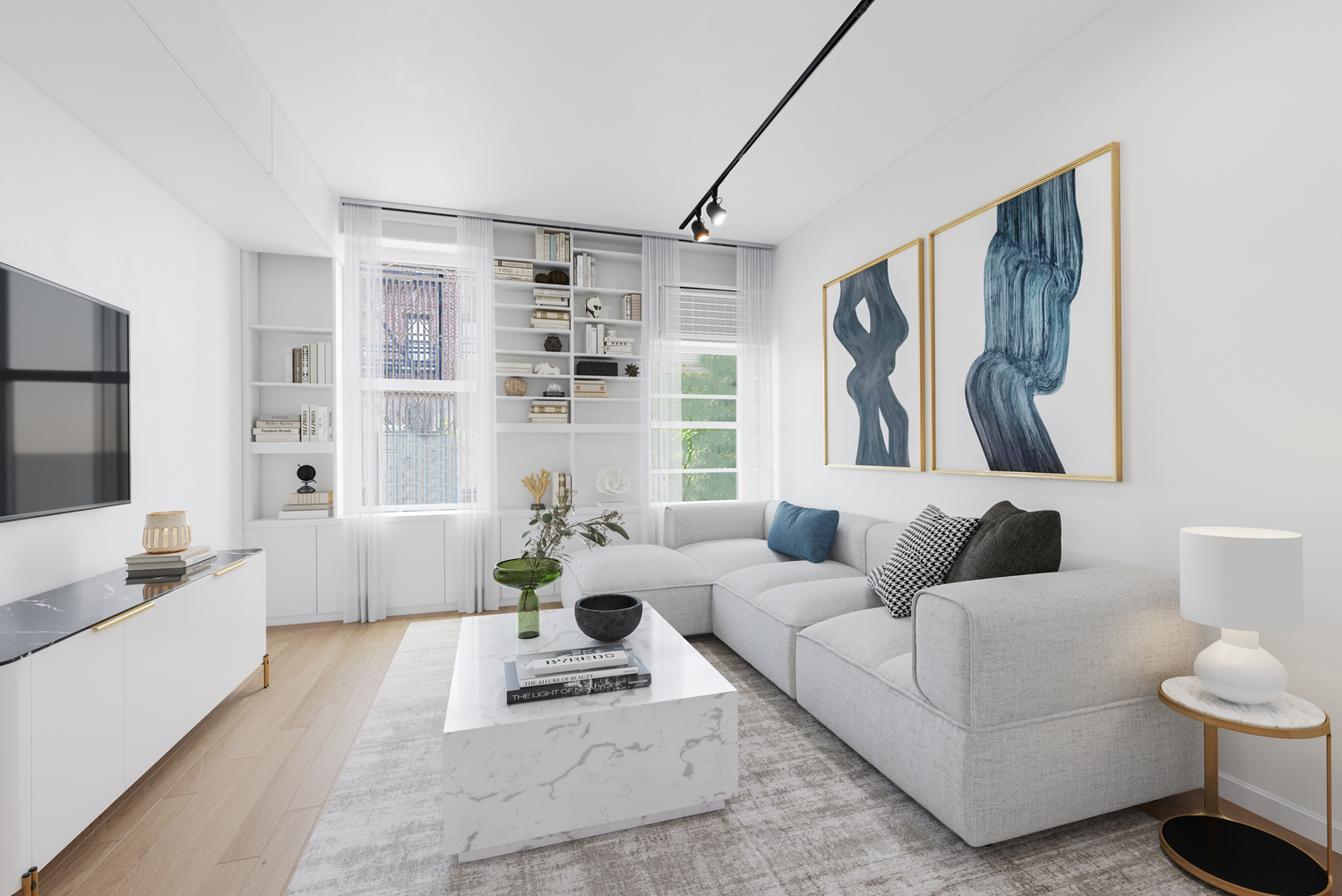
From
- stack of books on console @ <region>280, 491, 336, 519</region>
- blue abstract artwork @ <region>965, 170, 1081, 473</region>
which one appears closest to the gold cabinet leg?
blue abstract artwork @ <region>965, 170, 1081, 473</region>

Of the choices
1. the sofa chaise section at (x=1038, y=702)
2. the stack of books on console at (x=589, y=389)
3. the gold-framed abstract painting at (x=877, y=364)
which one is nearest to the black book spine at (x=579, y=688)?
the sofa chaise section at (x=1038, y=702)

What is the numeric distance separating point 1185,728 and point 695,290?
392 centimetres

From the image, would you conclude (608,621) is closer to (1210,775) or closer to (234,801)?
(234,801)

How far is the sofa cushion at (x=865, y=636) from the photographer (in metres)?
2.11

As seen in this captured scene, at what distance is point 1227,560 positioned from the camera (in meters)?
1.53

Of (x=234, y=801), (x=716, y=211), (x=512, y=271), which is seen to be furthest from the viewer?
(x=512, y=271)

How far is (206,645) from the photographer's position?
7.73ft

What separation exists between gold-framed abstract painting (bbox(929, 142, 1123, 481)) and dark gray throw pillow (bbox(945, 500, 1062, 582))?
356mm

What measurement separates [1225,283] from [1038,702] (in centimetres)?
144

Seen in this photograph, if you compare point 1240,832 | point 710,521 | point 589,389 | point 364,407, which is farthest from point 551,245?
point 1240,832

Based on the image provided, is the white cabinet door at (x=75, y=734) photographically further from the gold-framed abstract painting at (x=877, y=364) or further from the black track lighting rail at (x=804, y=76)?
the gold-framed abstract painting at (x=877, y=364)

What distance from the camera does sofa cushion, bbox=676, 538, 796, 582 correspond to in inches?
141

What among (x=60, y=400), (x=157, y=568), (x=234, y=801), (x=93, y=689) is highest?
(x=60, y=400)

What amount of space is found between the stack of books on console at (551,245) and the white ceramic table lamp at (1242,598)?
157 inches
